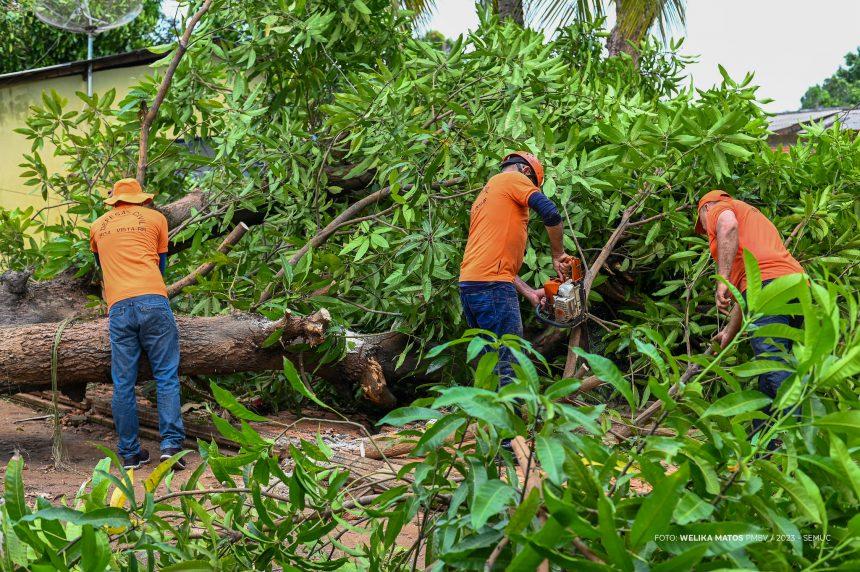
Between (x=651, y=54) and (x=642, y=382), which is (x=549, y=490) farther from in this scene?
(x=651, y=54)

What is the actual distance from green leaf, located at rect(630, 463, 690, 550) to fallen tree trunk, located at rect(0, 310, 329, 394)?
13.1 feet

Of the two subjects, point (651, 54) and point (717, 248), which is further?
point (651, 54)

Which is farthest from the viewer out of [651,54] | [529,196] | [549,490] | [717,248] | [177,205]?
[651,54]

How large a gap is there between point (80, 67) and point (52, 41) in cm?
477

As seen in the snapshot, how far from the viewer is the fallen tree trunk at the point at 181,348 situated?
525 centimetres

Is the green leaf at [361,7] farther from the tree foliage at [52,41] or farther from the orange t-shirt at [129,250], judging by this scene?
the tree foliage at [52,41]

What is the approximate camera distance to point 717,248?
4832mm

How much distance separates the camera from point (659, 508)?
5.20 ft

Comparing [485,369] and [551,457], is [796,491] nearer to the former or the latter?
[551,457]

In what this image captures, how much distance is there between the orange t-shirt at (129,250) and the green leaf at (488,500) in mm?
4038

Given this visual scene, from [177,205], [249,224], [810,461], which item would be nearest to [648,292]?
[249,224]

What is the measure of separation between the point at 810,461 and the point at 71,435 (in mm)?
5342

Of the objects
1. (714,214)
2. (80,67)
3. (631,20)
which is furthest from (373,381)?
(80,67)

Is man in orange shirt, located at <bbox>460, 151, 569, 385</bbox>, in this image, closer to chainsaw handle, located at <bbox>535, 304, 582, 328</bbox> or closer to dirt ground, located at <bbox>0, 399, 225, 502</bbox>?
chainsaw handle, located at <bbox>535, 304, 582, 328</bbox>
